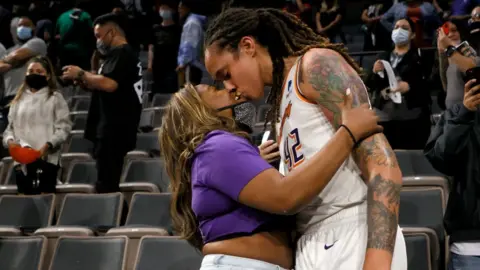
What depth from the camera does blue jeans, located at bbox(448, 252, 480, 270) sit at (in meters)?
3.43

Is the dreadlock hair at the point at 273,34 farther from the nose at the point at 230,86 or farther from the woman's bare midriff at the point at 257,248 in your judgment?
the woman's bare midriff at the point at 257,248

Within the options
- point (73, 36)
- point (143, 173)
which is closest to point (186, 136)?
point (143, 173)

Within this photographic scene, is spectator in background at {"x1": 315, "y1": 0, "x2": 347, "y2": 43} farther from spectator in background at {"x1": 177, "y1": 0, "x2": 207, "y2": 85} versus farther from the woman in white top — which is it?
the woman in white top

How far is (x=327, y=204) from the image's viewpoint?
2.31m

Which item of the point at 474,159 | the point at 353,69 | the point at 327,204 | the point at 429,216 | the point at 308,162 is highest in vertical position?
the point at 353,69

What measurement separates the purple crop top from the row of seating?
2.14 metres

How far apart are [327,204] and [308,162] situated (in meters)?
0.17

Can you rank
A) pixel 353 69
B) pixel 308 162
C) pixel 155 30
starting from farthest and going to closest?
pixel 155 30 → pixel 353 69 → pixel 308 162

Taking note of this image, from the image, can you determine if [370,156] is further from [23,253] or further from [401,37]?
[401,37]

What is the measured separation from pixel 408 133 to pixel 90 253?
246 centimetres

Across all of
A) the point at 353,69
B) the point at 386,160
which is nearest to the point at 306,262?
the point at 386,160

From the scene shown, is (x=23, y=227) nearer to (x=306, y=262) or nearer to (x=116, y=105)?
(x=116, y=105)

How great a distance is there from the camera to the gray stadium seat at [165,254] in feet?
15.2

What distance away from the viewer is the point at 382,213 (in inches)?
87.0
